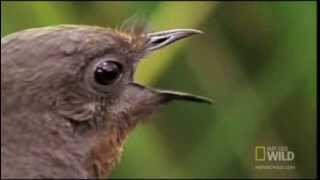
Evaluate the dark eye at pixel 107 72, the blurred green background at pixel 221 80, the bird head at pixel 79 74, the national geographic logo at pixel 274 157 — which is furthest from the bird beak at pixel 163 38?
the national geographic logo at pixel 274 157

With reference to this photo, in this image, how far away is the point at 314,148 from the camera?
4977 millimetres

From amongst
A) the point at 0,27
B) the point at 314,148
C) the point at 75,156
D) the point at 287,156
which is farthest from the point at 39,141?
the point at 314,148

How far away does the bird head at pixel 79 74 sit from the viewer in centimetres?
252

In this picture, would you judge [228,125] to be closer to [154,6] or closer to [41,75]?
[154,6]

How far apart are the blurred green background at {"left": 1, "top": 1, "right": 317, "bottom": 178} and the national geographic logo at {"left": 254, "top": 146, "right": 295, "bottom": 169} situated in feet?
0.11

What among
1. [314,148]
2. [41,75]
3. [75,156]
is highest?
[41,75]

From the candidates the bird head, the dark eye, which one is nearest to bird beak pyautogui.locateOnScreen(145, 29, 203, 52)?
the bird head

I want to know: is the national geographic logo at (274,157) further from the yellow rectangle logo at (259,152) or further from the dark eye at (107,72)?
the dark eye at (107,72)

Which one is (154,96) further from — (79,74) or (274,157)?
(274,157)

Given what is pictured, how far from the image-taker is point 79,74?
260 centimetres

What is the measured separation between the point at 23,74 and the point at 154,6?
2.09 m

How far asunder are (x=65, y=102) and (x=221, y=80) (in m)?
2.19

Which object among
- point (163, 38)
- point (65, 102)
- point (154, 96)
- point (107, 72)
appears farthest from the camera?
point (163, 38)

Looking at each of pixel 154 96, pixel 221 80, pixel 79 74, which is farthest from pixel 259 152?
pixel 79 74
